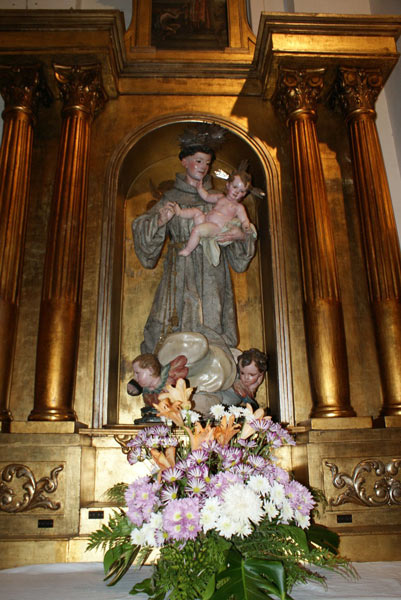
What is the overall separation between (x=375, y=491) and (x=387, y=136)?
3170mm

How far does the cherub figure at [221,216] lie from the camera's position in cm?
441

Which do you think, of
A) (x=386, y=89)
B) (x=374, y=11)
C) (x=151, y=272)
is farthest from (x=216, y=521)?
(x=374, y=11)

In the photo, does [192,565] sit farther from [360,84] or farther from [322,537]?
[360,84]

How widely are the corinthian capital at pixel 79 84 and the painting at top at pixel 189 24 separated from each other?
91cm

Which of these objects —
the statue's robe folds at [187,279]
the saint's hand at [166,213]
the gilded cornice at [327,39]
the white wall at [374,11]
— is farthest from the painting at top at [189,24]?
the saint's hand at [166,213]

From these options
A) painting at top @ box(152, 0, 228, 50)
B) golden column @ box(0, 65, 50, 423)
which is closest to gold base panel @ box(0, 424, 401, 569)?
golden column @ box(0, 65, 50, 423)

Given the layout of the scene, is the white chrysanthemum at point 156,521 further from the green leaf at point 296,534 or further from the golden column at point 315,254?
the golden column at point 315,254

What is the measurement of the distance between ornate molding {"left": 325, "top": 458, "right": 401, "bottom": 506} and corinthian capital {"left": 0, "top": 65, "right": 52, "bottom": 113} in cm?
349

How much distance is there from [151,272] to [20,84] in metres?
1.84

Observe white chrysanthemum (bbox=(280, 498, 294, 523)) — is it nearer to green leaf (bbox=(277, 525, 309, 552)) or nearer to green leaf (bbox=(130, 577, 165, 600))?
green leaf (bbox=(277, 525, 309, 552))

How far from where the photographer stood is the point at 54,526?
3082 mm

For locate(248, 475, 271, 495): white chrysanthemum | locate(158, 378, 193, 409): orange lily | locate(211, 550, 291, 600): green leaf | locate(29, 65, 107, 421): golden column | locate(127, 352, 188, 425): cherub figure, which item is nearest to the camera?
locate(211, 550, 291, 600): green leaf

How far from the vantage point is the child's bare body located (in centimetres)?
441

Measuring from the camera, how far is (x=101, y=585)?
1.90 m
